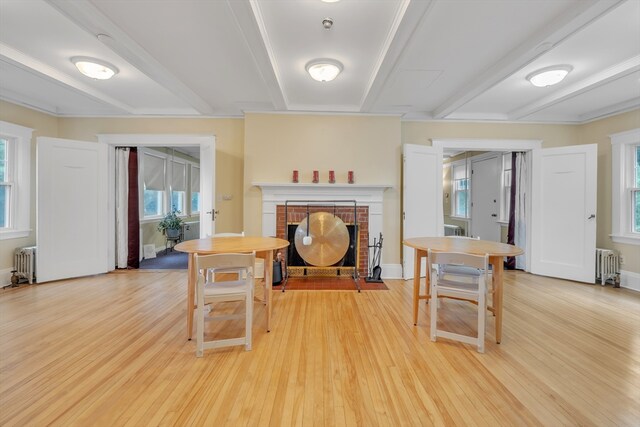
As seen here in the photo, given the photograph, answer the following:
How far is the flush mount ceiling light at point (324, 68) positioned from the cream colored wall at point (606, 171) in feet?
13.0

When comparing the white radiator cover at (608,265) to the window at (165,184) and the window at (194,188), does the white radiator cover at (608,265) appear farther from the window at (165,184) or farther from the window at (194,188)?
the window at (194,188)

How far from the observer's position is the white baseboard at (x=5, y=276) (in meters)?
3.51

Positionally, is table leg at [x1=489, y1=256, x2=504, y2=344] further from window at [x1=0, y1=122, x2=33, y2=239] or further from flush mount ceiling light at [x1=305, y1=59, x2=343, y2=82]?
window at [x1=0, y1=122, x2=33, y2=239]

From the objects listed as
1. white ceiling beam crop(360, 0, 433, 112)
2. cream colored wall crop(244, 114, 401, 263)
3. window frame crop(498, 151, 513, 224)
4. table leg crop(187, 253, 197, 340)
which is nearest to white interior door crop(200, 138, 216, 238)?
cream colored wall crop(244, 114, 401, 263)

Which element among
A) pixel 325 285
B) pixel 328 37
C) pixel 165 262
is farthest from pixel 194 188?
pixel 328 37

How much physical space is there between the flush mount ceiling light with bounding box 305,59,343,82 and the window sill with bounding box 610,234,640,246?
4264 mm

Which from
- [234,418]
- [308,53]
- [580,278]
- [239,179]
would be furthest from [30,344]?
[580,278]

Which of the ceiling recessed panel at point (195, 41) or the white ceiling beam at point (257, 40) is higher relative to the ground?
the ceiling recessed panel at point (195, 41)

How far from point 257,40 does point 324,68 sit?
75 cm

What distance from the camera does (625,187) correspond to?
149 inches

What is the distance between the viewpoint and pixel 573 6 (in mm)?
1967

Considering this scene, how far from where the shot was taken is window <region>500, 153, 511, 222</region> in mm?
5148

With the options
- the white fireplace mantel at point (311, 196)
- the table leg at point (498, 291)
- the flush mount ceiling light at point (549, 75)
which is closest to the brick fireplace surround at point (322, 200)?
the white fireplace mantel at point (311, 196)

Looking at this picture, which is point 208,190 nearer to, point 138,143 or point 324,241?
point 138,143
